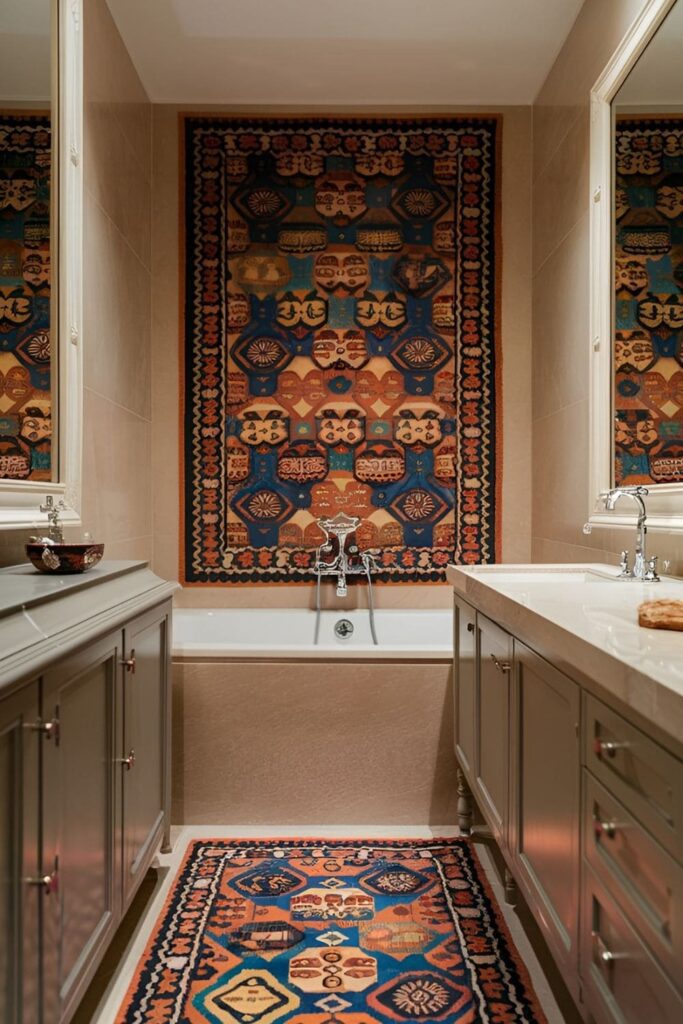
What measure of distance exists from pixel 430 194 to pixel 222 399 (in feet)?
4.33

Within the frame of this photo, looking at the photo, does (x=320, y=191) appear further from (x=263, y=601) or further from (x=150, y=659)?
(x=150, y=659)

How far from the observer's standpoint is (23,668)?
3.50 ft

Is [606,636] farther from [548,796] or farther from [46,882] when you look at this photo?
[46,882]

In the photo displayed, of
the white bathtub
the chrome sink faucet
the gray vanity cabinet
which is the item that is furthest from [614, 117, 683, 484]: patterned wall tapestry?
the gray vanity cabinet

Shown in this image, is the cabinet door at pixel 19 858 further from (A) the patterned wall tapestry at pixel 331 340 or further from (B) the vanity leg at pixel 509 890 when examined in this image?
(A) the patterned wall tapestry at pixel 331 340

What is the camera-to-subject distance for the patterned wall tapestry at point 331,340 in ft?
11.7

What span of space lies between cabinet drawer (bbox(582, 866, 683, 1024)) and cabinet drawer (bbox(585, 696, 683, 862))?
170 mm

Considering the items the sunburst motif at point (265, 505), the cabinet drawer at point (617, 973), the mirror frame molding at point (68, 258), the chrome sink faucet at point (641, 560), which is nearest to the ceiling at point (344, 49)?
the mirror frame molding at point (68, 258)

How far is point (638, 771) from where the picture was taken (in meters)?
1.06

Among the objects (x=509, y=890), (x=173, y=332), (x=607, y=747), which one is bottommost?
(x=509, y=890)

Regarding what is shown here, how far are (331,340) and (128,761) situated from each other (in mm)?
2294

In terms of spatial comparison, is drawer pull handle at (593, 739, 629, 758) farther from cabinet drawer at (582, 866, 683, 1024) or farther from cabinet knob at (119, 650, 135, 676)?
cabinet knob at (119, 650, 135, 676)

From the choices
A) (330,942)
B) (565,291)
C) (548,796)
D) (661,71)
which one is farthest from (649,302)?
(330,942)

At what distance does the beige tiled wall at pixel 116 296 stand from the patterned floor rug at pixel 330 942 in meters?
1.21
